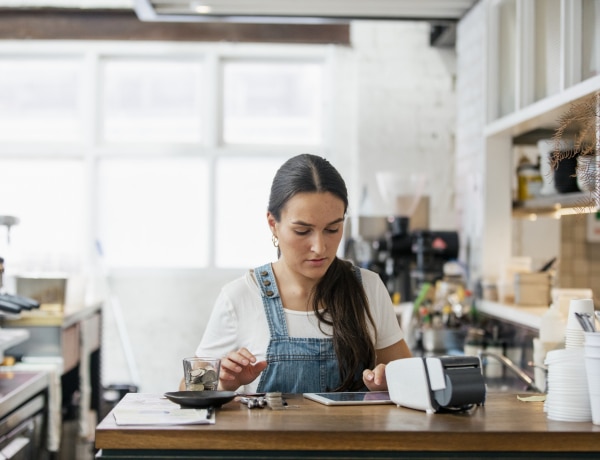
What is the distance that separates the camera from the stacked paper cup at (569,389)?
201 cm

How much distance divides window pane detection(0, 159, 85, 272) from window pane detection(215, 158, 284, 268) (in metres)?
1.10

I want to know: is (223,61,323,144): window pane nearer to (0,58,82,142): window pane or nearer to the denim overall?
(0,58,82,142): window pane

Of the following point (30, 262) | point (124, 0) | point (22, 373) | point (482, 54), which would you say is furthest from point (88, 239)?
point (482, 54)

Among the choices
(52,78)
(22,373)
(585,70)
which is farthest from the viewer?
(52,78)

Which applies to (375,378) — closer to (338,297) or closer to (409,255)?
(338,297)

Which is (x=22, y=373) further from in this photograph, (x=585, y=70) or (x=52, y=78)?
(x=52, y=78)

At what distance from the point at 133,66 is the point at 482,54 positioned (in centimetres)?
316

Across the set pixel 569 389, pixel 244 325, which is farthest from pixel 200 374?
pixel 569 389

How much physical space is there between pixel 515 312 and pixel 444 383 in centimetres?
223

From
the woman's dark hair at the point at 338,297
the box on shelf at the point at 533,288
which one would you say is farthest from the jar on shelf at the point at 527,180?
the woman's dark hair at the point at 338,297

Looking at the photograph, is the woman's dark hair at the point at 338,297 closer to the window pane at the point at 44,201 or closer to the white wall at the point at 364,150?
the white wall at the point at 364,150

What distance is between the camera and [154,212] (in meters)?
7.07

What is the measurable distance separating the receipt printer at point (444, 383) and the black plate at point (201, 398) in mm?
428

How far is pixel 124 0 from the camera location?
22.5ft
